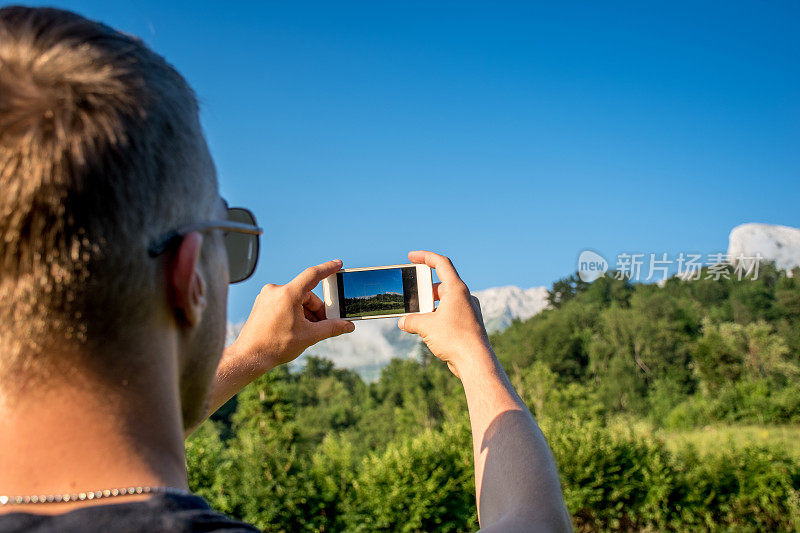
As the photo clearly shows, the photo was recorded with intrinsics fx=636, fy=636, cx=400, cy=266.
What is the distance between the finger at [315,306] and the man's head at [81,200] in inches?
43.8

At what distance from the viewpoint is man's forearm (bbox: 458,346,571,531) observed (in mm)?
879

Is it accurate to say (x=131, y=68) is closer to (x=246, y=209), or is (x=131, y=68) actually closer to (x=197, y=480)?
(x=246, y=209)

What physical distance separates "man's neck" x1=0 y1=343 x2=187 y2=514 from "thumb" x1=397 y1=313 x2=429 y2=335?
84 cm

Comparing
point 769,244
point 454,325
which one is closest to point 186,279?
point 454,325

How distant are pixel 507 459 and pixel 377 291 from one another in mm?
1145

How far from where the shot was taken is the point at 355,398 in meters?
51.6

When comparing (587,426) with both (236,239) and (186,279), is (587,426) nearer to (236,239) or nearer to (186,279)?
(236,239)

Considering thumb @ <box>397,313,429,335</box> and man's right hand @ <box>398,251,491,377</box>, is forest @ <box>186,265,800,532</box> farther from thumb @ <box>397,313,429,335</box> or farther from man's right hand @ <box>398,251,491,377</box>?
man's right hand @ <box>398,251,491,377</box>

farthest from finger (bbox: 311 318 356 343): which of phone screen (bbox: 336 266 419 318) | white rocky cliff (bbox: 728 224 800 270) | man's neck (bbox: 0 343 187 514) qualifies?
white rocky cliff (bbox: 728 224 800 270)

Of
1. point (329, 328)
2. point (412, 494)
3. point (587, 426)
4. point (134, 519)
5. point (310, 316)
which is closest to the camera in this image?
point (134, 519)

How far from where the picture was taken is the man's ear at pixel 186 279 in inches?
30.1

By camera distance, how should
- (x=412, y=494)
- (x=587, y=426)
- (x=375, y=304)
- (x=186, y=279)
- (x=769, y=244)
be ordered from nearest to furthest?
(x=186, y=279) → (x=375, y=304) → (x=412, y=494) → (x=587, y=426) → (x=769, y=244)

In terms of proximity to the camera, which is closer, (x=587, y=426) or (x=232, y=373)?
(x=232, y=373)

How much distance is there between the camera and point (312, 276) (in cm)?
183
